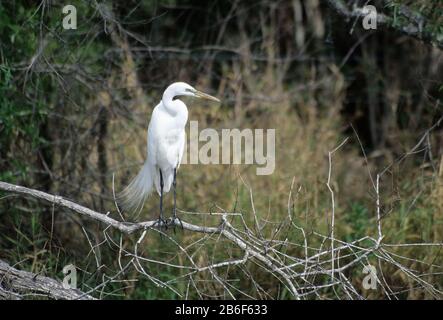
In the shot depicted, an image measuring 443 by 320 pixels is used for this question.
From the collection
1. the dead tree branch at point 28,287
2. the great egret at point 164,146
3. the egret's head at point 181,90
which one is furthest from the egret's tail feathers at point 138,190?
the dead tree branch at point 28,287

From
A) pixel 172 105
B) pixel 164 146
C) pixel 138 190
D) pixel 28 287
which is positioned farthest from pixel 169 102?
pixel 28 287

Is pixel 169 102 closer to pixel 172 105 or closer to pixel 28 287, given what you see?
pixel 172 105

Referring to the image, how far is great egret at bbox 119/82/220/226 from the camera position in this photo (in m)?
3.47

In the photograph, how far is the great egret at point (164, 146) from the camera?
3.47m

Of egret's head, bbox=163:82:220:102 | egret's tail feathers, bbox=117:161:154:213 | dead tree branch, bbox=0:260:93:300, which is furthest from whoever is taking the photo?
egret's tail feathers, bbox=117:161:154:213

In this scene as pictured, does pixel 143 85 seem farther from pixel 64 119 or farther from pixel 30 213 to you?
pixel 30 213

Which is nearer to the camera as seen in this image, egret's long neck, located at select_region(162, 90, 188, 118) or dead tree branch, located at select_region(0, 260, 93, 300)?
dead tree branch, located at select_region(0, 260, 93, 300)

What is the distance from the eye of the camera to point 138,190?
404cm

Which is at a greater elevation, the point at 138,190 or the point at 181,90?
the point at 181,90

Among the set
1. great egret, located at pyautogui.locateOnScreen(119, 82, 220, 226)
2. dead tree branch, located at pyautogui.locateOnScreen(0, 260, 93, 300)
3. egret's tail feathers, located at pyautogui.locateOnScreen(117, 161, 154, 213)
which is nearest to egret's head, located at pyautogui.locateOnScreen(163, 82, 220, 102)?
great egret, located at pyautogui.locateOnScreen(119, 82, 220, 226)

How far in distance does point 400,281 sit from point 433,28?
58.7 inches

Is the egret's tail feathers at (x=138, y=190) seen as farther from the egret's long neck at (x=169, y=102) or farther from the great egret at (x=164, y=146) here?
the egret's long neck at (x=169, y=102)

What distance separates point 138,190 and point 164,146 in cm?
45

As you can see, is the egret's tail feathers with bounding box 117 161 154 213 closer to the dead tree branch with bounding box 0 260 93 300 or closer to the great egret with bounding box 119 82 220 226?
the great egret with bounding box 119 82 220 226
